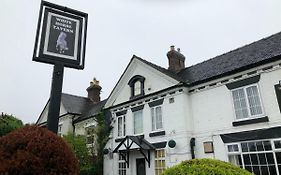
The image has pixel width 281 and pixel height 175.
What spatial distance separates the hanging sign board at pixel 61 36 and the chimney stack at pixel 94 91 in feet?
70.1

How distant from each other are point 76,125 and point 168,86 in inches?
528

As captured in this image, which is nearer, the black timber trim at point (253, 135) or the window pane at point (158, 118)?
the black timber trim at point (253, 135)

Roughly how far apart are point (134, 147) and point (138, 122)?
2.20m

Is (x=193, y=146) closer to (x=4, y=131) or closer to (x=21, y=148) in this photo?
(x=4, y=131)

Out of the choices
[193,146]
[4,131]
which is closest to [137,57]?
[193,146]

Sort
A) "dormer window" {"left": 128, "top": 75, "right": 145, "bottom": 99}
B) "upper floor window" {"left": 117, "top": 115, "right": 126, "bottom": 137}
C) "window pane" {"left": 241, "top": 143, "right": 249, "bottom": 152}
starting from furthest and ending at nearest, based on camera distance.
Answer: "upper floor window" {"left": 117, "top": 115, "right": 126, "bottom": 137}, "dormer window" {"left": 128, "top": 75, "right": 145, "bottom": 99}, "window pane" {"left": 241, "top": 143, "right": 249, "bottom": 152}

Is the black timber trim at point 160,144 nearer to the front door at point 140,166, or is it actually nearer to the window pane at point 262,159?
the front door at point 140,166

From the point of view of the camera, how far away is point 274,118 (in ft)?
38.4

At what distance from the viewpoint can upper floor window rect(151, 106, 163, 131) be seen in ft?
54.7

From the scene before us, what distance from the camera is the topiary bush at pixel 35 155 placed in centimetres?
464

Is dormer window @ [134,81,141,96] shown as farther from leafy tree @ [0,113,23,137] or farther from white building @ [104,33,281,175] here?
leafy tree @ [0,113,23,137]

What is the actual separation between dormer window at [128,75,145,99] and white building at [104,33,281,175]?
Answer: 3.1 inches

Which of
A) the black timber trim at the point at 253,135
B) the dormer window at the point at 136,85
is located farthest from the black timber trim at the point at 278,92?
the dormer window at the point at 136,85

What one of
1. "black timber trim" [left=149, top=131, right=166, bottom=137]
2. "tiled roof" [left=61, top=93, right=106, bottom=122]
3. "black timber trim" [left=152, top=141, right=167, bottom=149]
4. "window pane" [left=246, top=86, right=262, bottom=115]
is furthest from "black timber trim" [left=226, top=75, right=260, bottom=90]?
"tiled roof" [left=61, top=93, right=106, bottom=122]
